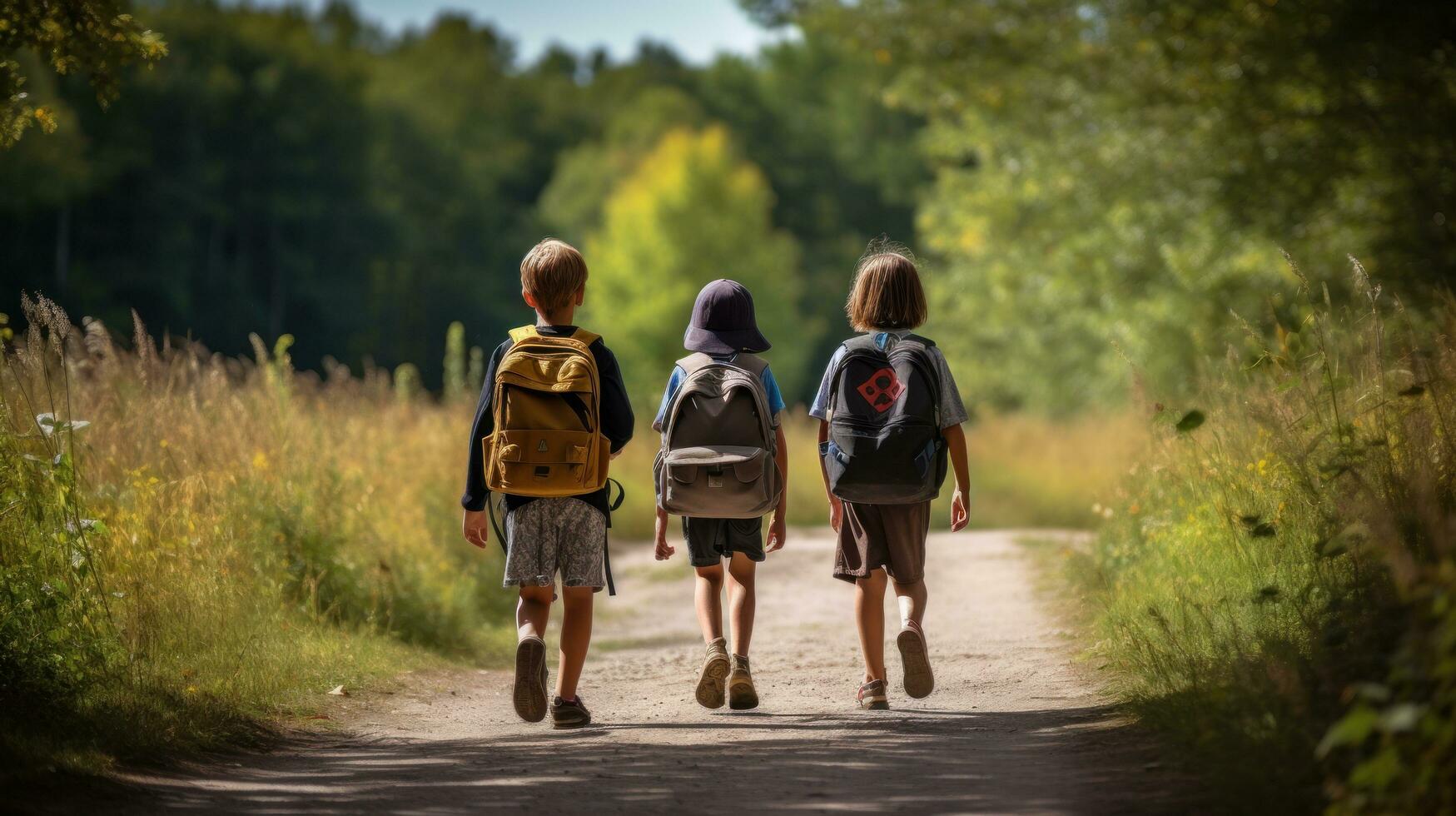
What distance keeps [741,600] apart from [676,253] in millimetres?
39486

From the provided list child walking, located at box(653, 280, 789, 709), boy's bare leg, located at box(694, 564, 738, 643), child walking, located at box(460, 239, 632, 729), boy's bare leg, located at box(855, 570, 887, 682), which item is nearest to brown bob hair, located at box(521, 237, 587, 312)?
child walking, located at box(460, 239, 632, 729)

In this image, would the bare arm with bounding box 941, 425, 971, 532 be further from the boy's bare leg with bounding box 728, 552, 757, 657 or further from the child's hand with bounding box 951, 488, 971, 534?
the boy's bare leg with bounding box 728, 552, 757, 657

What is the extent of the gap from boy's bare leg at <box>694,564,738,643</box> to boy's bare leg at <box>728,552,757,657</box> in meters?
0.04

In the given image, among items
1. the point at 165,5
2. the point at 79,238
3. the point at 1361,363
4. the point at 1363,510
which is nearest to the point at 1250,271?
the point at 1361,363

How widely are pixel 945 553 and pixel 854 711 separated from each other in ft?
24.3

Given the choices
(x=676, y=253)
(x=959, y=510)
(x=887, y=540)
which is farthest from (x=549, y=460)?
(x=676, y=253)

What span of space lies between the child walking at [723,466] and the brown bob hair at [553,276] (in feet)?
1.76

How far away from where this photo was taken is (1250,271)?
18984 mm

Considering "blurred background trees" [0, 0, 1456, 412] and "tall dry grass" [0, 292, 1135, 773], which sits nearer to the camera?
"tall dry grass" [0, 292, 1135, 773]

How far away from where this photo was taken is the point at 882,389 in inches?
253

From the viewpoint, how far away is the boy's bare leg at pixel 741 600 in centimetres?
655

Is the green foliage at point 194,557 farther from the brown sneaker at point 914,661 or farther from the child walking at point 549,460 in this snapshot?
the brown sneaker at point 914,661

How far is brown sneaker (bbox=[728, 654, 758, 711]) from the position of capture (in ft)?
21.7

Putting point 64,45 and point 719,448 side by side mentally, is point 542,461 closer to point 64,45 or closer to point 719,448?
point 719,448
